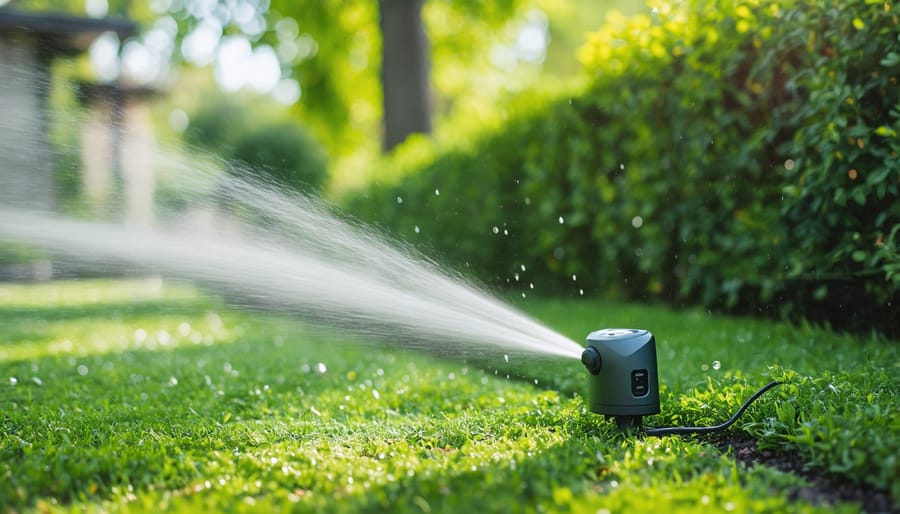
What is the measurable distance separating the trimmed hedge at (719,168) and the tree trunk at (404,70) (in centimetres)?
598

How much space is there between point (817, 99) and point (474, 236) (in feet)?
17.9

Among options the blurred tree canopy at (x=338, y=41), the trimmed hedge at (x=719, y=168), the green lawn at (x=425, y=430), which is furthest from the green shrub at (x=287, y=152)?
the green lawn at (x=425, y=430)

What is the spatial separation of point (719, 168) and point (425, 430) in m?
3.67

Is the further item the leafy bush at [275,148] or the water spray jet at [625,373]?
the leafy bush at [275,148]

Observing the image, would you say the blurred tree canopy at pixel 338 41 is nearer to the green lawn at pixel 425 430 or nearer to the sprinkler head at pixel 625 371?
the green lawn at pixel 425 430

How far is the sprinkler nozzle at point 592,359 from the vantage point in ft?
10.8

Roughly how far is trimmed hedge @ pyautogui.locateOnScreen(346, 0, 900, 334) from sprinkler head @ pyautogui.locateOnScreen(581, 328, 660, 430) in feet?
5.94

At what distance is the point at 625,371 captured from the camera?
324 centimetres

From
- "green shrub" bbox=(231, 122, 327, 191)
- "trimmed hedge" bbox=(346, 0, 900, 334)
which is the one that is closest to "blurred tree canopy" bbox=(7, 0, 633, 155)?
"green shrub" bbox=(231, 122, 327, 191)

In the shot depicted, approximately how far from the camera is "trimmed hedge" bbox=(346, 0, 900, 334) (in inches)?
184

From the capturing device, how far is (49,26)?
41.2 feet

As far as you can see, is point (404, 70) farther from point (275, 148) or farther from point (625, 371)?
point (625, 371)

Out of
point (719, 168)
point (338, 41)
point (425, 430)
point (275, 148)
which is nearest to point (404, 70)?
point (338, 41)

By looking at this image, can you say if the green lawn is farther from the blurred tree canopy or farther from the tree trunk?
the blurred tree canopy
